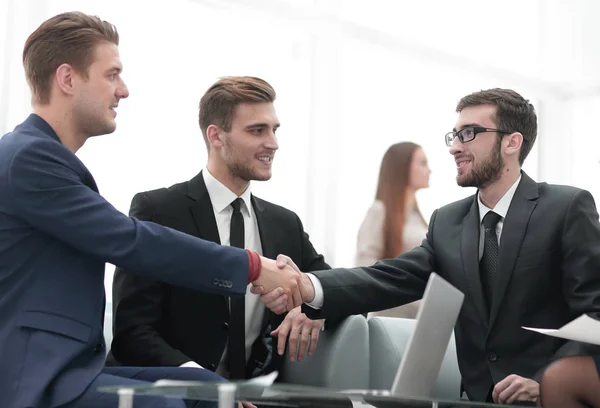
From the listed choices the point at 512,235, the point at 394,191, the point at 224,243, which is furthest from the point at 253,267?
the point at 394,191

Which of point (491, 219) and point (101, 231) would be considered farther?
point (491, 219)

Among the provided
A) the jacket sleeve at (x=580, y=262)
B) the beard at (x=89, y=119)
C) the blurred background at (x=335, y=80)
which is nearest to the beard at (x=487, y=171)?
the jacket sleeve at (x=580, y=262)

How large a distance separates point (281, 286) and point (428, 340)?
0.86 m

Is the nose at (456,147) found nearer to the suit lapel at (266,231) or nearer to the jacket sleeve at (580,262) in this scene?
the jacket sleeve at (580,262)

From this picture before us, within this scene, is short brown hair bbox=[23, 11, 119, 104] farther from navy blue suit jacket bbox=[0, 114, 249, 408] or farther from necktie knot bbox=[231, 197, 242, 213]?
necktie knot bbox=[231, 197, 242, 213]

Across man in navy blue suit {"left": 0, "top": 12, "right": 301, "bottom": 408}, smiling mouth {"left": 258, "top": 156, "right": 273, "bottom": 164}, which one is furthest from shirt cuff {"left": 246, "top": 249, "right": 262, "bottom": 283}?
smiling mouth {"left": 258, "top": 156, "right": 273, "bottom": 164}

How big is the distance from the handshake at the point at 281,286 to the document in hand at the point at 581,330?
0.87 metres

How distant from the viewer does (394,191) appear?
4672mm

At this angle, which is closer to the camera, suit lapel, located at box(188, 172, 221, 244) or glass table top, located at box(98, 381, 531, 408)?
glass table top, located at box(98, 381, 531, 408)

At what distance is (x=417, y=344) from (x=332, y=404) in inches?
17.9

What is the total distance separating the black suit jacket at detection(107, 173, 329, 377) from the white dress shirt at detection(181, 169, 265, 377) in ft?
0.10

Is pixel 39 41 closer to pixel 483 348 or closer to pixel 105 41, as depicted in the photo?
pixel 105 41

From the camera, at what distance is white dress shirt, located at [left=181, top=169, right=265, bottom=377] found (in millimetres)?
2994

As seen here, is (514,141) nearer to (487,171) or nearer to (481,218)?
(487,171)
